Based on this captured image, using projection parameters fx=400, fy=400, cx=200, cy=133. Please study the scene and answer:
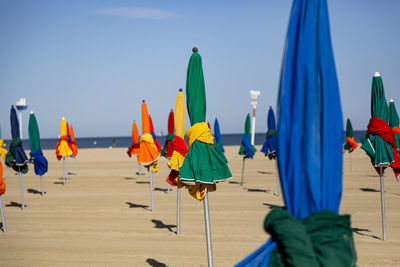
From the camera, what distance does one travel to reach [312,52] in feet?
7.00

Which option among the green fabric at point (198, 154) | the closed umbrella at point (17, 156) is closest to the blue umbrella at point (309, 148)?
the green fabric at point (198, 154)

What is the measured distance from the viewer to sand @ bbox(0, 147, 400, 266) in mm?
7644

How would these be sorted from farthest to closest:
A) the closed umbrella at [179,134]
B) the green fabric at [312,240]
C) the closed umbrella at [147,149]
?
the closed umbrella at [147,149], the closed umbrella at [179,134], the green fabric at [312,240]

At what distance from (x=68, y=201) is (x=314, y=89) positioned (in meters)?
13.5

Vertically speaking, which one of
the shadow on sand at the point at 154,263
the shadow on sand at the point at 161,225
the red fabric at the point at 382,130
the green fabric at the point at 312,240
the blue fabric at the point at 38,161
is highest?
the red fabric at the point at 382,130

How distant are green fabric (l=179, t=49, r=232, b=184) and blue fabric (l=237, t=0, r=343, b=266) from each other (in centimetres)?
335

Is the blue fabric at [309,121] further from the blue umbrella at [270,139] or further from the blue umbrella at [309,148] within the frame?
the blue umbrella at [270,139]

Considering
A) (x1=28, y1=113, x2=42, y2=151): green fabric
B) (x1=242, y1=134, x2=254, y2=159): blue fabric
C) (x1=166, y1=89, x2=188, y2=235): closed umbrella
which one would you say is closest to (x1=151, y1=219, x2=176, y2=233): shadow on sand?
(x1=166, y1=89, x2=188, y2=235): closed umbrella

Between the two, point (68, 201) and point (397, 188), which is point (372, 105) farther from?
point (68, 201)

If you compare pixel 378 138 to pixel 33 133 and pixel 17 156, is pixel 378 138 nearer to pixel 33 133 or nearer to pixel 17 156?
pixel 17 156

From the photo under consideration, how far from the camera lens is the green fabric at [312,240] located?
1.88 metres

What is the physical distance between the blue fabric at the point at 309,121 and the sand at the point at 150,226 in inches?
211

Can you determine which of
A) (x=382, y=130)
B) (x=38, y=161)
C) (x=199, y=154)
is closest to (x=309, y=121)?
(x=199, y=154)

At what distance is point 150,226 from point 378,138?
576cm
